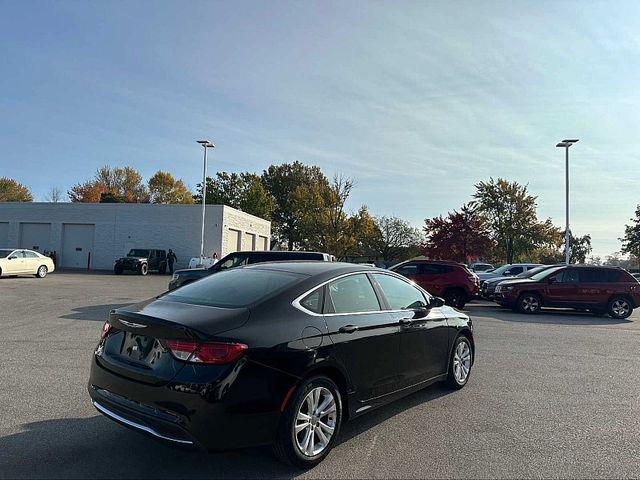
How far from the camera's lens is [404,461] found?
401cm

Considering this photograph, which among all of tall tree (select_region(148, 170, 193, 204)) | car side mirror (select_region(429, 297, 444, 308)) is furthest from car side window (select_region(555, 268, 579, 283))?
tall tree (select_region(148, 170, 193, 204))

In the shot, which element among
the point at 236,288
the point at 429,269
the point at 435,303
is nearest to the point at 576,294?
the point at 429,269

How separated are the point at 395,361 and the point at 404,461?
1.07 meters

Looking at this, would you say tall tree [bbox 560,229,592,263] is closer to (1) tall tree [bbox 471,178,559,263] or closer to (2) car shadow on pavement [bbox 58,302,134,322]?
(1) tall tree [bbox 471,178,559,263]

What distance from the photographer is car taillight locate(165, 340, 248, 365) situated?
349cm

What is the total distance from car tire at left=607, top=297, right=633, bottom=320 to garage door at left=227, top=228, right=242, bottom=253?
91.8 feet

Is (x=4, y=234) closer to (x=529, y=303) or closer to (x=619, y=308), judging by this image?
(x=529, y=303)

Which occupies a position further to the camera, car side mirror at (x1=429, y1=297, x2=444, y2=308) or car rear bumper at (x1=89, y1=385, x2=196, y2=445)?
car side mirror at (x1=429, y1=297, x2=444, y2=308)

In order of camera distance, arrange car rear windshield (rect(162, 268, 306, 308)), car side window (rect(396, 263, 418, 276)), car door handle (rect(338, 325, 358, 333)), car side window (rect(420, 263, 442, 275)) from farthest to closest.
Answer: car side window (rect(396, 263, 418, 276)) → car side window (rect(420, 263, 442, 275)) → car door handle (rect(338, 325, 358, 333)) → car rear windshield (rect(162, 268, 306, 308))

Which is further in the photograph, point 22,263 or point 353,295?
point 22,263

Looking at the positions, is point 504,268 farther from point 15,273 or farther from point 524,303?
point 15,273

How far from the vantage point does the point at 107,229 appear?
3712cm

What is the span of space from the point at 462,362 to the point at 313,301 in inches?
117

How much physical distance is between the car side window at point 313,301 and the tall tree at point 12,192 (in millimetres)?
80530
